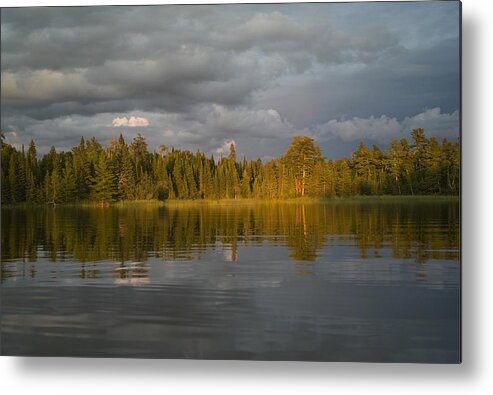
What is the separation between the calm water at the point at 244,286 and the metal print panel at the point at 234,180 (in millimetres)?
17

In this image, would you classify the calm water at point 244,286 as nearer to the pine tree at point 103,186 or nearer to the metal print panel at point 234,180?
the metal print panel at point 234,180

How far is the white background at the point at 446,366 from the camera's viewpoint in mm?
6004

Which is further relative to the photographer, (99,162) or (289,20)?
(99,162)

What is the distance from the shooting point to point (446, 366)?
6.04 meters

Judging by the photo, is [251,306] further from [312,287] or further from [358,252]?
[358,252]

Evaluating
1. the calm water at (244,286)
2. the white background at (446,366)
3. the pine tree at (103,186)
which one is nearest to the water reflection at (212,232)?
the calm water at (244,286)

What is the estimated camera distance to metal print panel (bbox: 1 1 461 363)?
243 inches

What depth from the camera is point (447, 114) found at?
20.3 feet

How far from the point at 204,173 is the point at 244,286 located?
134 centimetres

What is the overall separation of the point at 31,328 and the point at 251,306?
83.0 inches

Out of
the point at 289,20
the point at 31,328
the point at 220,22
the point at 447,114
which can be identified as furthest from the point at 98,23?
the point at 447,114

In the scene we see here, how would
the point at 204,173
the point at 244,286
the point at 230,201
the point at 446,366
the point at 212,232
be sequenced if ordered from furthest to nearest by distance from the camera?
the point at 230,201, the point at 204,173, the point at 212,232, the point at 244,286, the point at 446,366

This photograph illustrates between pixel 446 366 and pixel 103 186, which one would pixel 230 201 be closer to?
pixel 103 186

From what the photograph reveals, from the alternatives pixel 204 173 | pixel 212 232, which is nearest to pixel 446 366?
pixel 212 232
